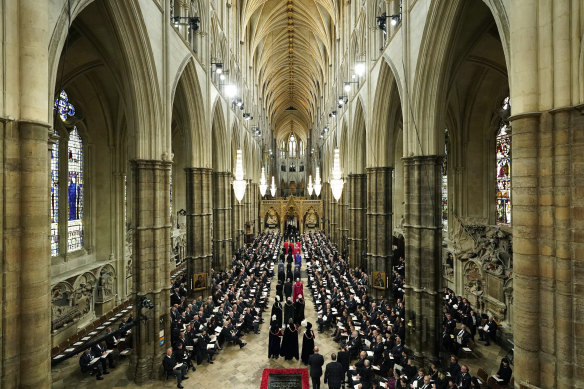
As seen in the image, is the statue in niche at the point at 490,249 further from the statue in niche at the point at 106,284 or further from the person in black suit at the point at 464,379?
the statue in niche at the point at 106,284

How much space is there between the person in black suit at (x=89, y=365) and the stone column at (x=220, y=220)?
11.4m

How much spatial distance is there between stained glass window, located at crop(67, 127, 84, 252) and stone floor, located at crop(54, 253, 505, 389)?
271 inches

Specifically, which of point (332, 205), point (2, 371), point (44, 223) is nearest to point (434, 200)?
point (44, 223)

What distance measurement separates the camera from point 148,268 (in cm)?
1068

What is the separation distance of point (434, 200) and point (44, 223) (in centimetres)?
1058

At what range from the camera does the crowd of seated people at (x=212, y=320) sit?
1080cm

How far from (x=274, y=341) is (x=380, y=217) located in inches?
338

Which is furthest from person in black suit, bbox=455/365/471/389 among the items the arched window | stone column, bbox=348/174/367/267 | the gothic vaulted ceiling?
the gothic vaulted ceiling

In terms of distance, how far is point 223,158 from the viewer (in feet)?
70.4

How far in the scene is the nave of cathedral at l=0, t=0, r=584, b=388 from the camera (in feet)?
17.2

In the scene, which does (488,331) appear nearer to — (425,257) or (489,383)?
→ (489,383)

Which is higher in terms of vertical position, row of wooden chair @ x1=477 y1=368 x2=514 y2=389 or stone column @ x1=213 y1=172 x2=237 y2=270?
stone column @ x1=213 y1=172 x2=237 y2=270

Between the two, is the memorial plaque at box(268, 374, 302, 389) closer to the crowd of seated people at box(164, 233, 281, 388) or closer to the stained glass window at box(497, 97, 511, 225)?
the crowd of seated people at box(164, 233, 281, 388)

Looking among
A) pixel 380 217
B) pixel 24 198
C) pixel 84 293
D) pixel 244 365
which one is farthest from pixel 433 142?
pixel 84 293
